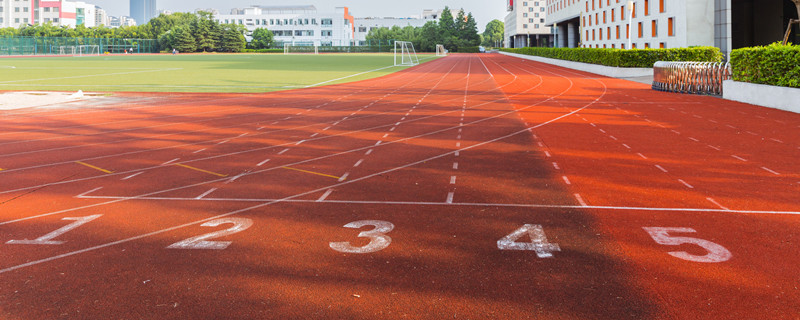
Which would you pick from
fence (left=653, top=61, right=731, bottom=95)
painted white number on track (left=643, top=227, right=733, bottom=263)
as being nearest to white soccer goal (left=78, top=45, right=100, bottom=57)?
fence (left=653, top=61, right=731, bottom=95)

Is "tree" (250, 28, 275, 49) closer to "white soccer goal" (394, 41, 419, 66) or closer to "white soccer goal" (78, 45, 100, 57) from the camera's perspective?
"white soccer goal" (78, 45, 100, 57)

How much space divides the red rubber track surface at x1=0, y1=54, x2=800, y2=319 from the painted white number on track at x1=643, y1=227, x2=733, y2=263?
0.10 ft

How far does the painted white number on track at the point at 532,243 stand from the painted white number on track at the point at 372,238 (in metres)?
1.14

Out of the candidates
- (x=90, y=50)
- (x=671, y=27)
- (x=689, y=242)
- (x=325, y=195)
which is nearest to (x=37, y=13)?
(x=90, y=50)

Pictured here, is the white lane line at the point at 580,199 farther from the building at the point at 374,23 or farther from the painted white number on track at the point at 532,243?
the building at the point at 374,23

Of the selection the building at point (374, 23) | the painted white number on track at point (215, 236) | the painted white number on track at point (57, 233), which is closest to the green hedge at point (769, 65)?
the painted white number on track at point (215, 236)

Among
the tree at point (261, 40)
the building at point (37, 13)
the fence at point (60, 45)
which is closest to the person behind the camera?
the fence at point (60, 45)

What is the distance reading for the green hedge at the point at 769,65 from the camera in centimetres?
1759

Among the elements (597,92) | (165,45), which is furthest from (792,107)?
(165,45)

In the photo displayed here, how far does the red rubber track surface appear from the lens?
15.2 ft

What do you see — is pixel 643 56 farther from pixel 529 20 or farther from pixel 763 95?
pixel 529 20

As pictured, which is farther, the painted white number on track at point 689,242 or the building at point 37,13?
the building at point 37,13

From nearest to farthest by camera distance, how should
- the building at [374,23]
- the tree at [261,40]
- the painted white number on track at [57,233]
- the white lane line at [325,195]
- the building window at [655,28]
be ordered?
the painted white number on track at [57,233], the white lane line at [325,195], the building window at [655,28], the tree at [261,40], the building at [374,23]

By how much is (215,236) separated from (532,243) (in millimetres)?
3216
